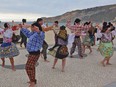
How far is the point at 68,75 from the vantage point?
9586mm

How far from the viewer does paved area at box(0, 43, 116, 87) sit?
336 inches

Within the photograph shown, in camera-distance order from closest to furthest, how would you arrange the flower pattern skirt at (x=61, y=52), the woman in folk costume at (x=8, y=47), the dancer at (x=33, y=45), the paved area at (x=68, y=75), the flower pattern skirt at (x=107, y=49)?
the dancer at (x=33, y=45)
the paved area at (x=68, y=75)
the woman in folk costume at (x=8, y=47)
the flower pattern skirt at (x=61, y=52)
the flower pattern skirt at (x=107, y=49)

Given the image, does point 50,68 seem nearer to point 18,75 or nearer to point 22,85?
point 18,75

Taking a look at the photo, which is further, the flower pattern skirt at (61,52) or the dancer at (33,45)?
the flower pattern skirt at (61,52)

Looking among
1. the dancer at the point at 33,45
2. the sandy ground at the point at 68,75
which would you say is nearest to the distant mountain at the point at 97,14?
the sandy ground at the point at 68,75

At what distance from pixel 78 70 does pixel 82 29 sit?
2.80 metres

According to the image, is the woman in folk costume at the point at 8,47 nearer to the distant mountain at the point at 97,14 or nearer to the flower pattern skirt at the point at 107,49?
the flower pattern skirt at the point at 107,49

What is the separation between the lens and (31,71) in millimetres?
7711

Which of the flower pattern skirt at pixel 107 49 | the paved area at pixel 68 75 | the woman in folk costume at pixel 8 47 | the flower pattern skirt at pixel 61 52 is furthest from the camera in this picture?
the flower pattern skirt at pixel 107 49

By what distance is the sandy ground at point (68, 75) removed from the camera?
28.0 feet

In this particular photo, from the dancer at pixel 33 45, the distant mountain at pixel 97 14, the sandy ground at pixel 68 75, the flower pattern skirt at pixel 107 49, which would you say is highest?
the dancer at pixel 33 45

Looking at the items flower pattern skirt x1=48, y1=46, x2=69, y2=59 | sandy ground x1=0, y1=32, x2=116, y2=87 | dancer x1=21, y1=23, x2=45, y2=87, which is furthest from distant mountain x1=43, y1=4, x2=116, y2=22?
dancer x1=21, y1=23, x2=45, y2=87

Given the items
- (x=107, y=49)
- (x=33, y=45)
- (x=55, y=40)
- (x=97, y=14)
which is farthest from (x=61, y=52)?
(x=97, y=14)

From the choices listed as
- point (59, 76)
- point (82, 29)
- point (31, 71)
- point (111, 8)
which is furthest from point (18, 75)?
point (111, 8)
